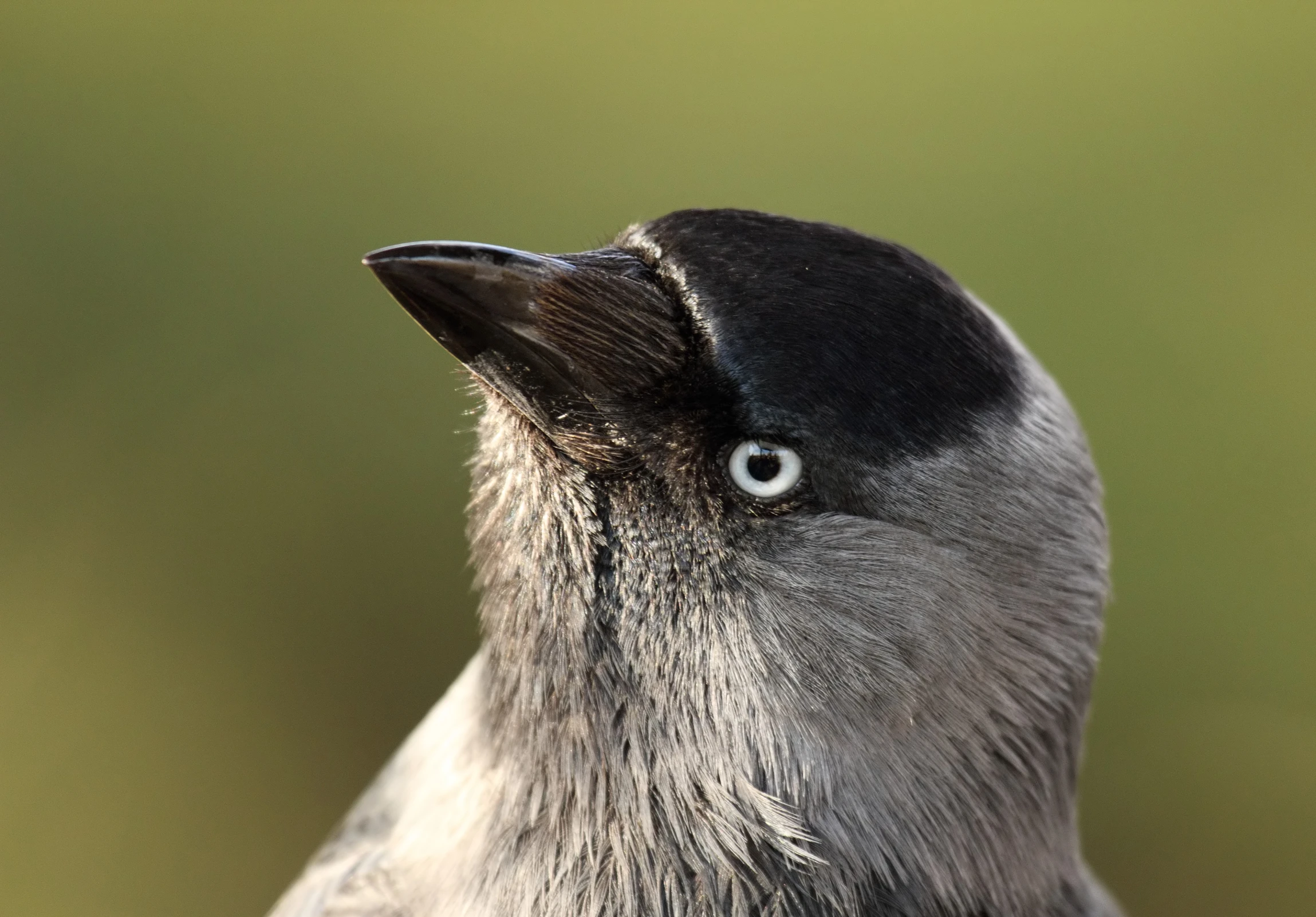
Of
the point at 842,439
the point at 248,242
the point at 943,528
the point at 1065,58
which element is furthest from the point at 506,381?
the point at 1065,58

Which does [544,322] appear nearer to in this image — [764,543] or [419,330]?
[764,543]

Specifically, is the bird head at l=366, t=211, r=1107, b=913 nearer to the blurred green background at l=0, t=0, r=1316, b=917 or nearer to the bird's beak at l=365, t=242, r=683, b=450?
the bird's beak at l=365, t=242, r=683, b=450

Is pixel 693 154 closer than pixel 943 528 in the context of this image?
No

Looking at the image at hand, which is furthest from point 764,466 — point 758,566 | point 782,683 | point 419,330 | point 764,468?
point 419,330

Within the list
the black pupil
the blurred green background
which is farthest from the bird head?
the blurred green background

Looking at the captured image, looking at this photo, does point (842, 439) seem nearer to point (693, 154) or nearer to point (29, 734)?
point (693, 154)

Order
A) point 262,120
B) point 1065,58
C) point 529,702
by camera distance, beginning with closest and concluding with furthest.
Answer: point 529,702
point 262,120
point 1065,58

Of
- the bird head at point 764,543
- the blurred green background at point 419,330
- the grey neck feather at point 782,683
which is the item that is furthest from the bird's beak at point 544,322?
the blurred green background at point 419,330
